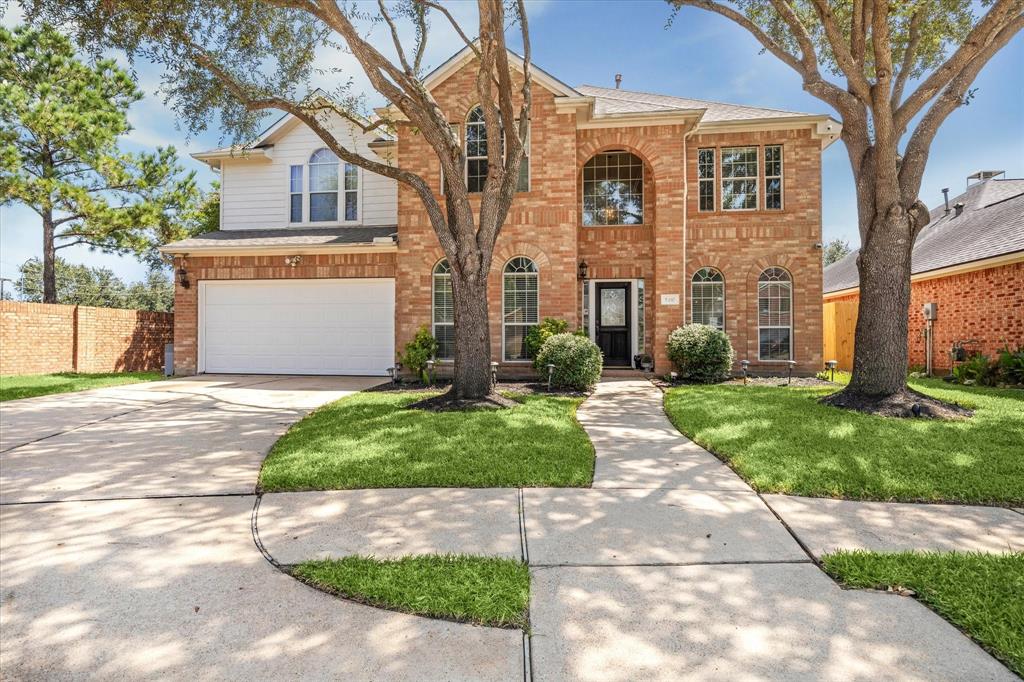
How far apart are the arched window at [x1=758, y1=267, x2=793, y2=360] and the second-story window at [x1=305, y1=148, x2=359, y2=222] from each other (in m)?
10.5

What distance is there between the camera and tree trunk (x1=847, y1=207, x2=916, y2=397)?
23.4 feet

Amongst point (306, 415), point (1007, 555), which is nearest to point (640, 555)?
point (1007, 555)

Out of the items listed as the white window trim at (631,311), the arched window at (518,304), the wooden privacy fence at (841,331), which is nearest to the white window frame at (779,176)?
the white window trim at (631,311)

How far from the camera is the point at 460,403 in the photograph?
7.51 m

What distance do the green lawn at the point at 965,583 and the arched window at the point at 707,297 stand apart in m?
9.90

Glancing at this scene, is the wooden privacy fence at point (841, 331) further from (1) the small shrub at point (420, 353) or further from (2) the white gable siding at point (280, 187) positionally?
(2) the white gable siding at point (280, 187)

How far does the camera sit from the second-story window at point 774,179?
1238cm

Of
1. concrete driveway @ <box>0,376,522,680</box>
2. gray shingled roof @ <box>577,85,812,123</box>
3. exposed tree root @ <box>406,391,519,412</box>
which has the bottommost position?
concrete driveway @ <box>0,376,522,680</box>

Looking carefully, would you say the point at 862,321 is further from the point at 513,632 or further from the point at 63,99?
the point at 63,99

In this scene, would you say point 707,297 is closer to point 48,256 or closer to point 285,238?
point 285,238

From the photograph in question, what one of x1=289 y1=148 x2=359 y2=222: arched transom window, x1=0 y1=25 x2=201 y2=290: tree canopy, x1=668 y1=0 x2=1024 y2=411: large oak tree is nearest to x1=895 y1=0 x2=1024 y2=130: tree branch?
x1=668 y1=0 x2=1024 y2=411: large oak tree

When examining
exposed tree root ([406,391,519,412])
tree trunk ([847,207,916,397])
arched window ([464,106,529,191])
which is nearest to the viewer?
tree trunk ([847,207,916,397])

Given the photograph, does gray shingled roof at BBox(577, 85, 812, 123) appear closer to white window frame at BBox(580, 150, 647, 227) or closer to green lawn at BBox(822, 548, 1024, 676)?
white window frame at BBox(580, 150, 647, 227)

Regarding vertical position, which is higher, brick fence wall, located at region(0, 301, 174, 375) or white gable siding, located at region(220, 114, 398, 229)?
white gable siding, located at region(220, 114, 398, 229)
